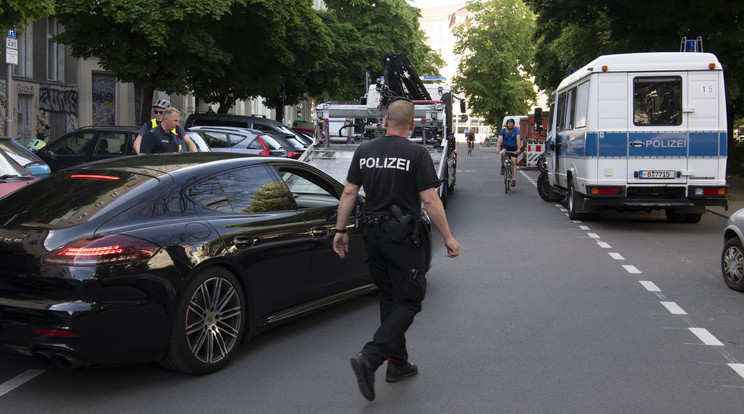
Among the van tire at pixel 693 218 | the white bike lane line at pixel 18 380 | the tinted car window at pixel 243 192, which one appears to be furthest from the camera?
the van tire at pixel 693 218

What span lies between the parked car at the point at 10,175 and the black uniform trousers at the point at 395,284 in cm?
535

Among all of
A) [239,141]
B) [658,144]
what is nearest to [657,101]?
[658,144]

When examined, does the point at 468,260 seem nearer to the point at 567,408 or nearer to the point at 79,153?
the point at 567,408

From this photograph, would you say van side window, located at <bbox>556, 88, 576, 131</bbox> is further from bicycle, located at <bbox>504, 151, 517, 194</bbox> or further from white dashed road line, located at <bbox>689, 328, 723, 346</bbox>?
white dashed road line, located at <bbox>689, 328, 723, 346</bbox>

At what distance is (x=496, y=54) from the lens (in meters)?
72.1

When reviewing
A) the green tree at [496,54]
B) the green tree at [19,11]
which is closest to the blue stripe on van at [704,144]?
the green tree at [19,11]

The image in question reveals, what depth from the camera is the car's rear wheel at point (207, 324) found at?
15.8ft

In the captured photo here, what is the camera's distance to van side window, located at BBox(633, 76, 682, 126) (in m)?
12.7

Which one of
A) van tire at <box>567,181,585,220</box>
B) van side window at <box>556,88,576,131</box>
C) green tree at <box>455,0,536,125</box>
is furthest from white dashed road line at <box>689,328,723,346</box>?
green tree at <box>455,0,536,125</box>

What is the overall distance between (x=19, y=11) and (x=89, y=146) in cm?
336

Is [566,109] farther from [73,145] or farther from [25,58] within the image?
[25,58]

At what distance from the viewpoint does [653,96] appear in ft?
41.7

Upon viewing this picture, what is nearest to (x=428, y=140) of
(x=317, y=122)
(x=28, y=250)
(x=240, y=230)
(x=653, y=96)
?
(x=317, y=122)

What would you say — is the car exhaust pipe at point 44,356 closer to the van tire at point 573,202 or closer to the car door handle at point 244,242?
the car door handle at point 244,242
